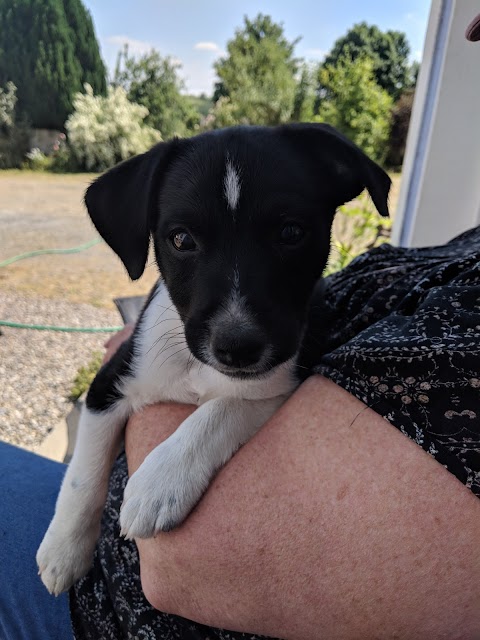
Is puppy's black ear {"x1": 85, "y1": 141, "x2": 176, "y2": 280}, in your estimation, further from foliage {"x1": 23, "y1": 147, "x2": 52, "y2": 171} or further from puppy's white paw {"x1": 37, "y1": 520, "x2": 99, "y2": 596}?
foliage {"x1": 23, "y1": 147, "x2": 52, "y2": 171}

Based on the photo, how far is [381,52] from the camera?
625 centimetres

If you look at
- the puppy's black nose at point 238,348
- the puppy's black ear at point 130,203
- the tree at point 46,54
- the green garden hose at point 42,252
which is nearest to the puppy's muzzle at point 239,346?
the puppy's black nose at point 238,348

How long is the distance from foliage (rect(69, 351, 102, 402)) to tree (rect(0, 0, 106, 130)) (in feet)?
6.51

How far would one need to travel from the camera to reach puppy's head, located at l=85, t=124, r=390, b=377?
1047 millimetres

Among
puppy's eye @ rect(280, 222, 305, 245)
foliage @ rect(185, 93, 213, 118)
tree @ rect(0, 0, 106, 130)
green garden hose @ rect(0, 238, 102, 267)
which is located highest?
tree @ rect(0, 0, 106, 130)

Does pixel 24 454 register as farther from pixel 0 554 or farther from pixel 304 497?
pixel 304 497

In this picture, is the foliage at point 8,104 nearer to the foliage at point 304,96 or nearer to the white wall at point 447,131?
the foliage at point 304,96

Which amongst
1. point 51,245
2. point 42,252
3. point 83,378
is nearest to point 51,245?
point 51,245

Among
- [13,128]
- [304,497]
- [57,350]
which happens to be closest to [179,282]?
[304,497]

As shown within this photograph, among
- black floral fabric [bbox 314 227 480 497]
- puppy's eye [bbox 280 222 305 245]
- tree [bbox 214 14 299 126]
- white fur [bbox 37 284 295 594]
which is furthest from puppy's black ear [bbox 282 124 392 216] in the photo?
tree [bbox 214 14 299 126]

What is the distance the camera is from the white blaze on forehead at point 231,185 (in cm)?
109

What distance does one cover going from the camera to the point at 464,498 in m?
0.70

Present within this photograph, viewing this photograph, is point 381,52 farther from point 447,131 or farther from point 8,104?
point 447,131

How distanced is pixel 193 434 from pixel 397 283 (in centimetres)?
50
